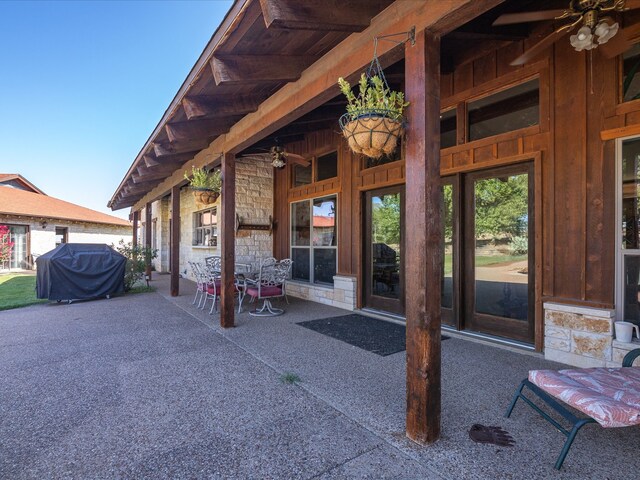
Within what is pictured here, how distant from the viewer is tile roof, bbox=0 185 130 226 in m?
13.7

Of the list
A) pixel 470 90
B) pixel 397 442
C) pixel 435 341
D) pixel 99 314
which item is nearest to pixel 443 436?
pixel 397 442

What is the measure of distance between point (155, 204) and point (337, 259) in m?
10.1

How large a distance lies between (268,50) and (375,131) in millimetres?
1518

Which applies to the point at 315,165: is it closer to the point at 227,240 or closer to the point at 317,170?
the point at 317,170

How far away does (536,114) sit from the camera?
350 centimetres

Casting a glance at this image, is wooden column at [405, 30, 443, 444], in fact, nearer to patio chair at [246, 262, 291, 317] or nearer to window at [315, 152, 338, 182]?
patio chair at [246, 262, 291, 317]

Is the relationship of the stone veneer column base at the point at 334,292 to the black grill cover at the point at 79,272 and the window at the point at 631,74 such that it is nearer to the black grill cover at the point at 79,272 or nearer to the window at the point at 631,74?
the window at the point at 631,74

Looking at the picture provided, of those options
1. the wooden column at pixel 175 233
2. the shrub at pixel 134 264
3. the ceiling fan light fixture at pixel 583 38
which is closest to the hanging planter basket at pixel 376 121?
the ceiling fan light fixture at pixel 583 38

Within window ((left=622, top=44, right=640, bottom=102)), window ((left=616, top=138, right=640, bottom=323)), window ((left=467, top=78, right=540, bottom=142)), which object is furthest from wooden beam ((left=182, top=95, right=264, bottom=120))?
window ((left=616, top=138, right=640, bottom=323))

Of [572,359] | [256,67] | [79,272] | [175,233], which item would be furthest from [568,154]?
[79,272]

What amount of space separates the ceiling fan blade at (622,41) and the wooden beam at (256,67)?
2.42m

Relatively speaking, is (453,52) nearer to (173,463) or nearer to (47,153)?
(173,463)

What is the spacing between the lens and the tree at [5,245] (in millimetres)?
12672

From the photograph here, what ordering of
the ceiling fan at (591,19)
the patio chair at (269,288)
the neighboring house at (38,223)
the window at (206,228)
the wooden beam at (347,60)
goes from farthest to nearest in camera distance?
the neighboring house at (38,223) → the window at (206,228) → the patio chair at (269,288) → the ceiling fan at (591,19) → the wooden beam at (347,60)
